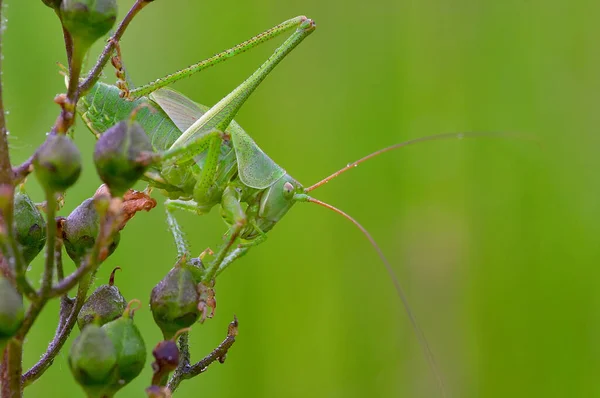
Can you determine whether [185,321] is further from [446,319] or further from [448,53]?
[448,53]

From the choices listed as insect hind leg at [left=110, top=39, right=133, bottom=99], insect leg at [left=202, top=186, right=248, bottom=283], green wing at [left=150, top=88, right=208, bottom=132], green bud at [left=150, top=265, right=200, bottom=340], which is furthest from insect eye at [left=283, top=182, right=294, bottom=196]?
green bud at [left=150, top=265, right=200, bottom=340]

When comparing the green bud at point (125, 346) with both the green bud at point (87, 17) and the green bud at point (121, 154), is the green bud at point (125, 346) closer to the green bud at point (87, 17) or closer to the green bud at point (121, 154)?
the green bud at point (121, 154)

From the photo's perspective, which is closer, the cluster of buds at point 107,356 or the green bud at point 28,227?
the cluster of buds at point 107,356

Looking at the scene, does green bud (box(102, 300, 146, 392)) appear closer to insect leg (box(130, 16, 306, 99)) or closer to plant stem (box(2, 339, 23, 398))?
plant stem (box(2, 339, 23, 398))

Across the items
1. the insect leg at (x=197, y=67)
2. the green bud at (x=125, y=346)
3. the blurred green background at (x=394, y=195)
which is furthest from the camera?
the blurred green background at (x=394, y=195)

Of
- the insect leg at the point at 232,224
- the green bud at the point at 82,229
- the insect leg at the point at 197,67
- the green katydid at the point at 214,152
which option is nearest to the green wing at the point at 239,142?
the green katydid at the point at 214,152

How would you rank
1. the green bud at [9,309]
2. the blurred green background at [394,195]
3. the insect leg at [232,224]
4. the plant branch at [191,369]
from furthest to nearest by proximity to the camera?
the blurred green background at [394,195]
the insect leg at [232,224]
the plant branch at [191,369]
the green bud at [9,309]
